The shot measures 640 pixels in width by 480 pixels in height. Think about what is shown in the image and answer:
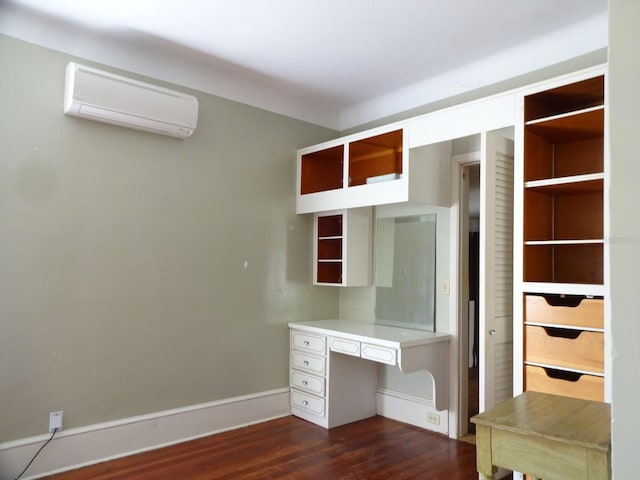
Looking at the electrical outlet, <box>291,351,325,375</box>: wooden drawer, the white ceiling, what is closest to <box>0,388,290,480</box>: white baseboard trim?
the electrical outlet

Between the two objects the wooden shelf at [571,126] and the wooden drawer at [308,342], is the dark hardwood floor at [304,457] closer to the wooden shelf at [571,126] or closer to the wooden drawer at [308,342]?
the wooden drawer at [308,342]

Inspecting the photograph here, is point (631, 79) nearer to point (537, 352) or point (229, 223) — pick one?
point (537, 352)

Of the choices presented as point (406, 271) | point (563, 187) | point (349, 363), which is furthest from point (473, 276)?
point (563, 187)

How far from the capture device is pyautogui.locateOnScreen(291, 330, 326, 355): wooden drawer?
3.70 metres

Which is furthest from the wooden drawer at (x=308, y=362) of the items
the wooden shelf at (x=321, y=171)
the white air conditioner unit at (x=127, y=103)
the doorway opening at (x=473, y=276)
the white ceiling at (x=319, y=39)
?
the white ceiling at (x=319, y=39)

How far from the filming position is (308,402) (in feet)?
12.3

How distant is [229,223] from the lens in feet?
11.9

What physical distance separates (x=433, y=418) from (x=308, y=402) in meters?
0.98

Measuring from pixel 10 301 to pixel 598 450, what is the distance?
2933mm

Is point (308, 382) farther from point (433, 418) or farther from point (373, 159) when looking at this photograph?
point (373, 159)

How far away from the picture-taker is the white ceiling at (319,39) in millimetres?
2627

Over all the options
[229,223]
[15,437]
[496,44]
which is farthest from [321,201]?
[15,437]

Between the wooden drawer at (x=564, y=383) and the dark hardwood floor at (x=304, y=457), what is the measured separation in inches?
32.0

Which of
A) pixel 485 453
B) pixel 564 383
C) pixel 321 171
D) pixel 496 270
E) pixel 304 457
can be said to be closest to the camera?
pixel 485 453
